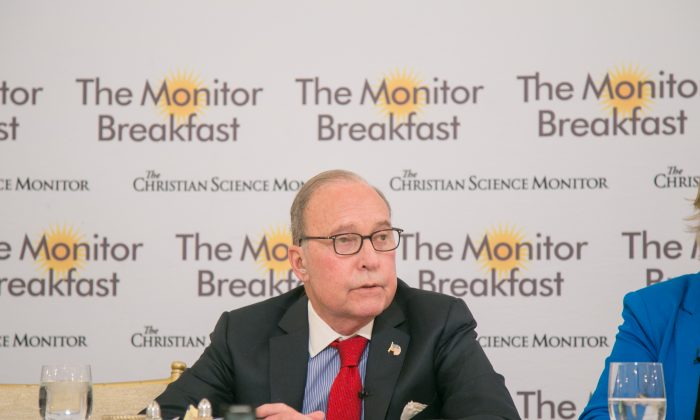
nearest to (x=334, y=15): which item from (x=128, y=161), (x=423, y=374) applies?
(x=128, y=161)

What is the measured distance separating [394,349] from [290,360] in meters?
0.35

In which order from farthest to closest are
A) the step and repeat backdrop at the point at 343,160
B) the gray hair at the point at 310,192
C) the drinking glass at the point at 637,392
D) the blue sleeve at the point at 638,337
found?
the step and repeat backdrop at the point at 343,160 < the gray hair at the point at 310,192 < the blue sleeve at the point at 638,337 < the drinking glass at the point at 637,392

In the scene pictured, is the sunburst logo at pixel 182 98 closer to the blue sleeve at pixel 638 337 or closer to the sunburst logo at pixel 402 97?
the sunburst logo at pixel 402 97

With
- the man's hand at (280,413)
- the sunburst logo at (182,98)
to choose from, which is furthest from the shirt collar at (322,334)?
the sunburst logo at (182,98)

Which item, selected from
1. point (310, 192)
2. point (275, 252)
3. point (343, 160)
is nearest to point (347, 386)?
point (310, 192)

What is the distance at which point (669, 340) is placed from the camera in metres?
2.87

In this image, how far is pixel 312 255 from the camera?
3199 millimetres

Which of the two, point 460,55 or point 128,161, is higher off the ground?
point 460,55

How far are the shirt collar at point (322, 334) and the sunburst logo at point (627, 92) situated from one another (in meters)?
2.17

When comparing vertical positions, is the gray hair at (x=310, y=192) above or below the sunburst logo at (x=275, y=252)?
above

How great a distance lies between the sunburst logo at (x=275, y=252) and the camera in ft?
15.9

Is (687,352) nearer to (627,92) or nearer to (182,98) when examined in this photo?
(627,92)

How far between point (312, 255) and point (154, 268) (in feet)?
6.14

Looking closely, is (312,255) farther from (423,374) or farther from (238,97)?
(238,97)
